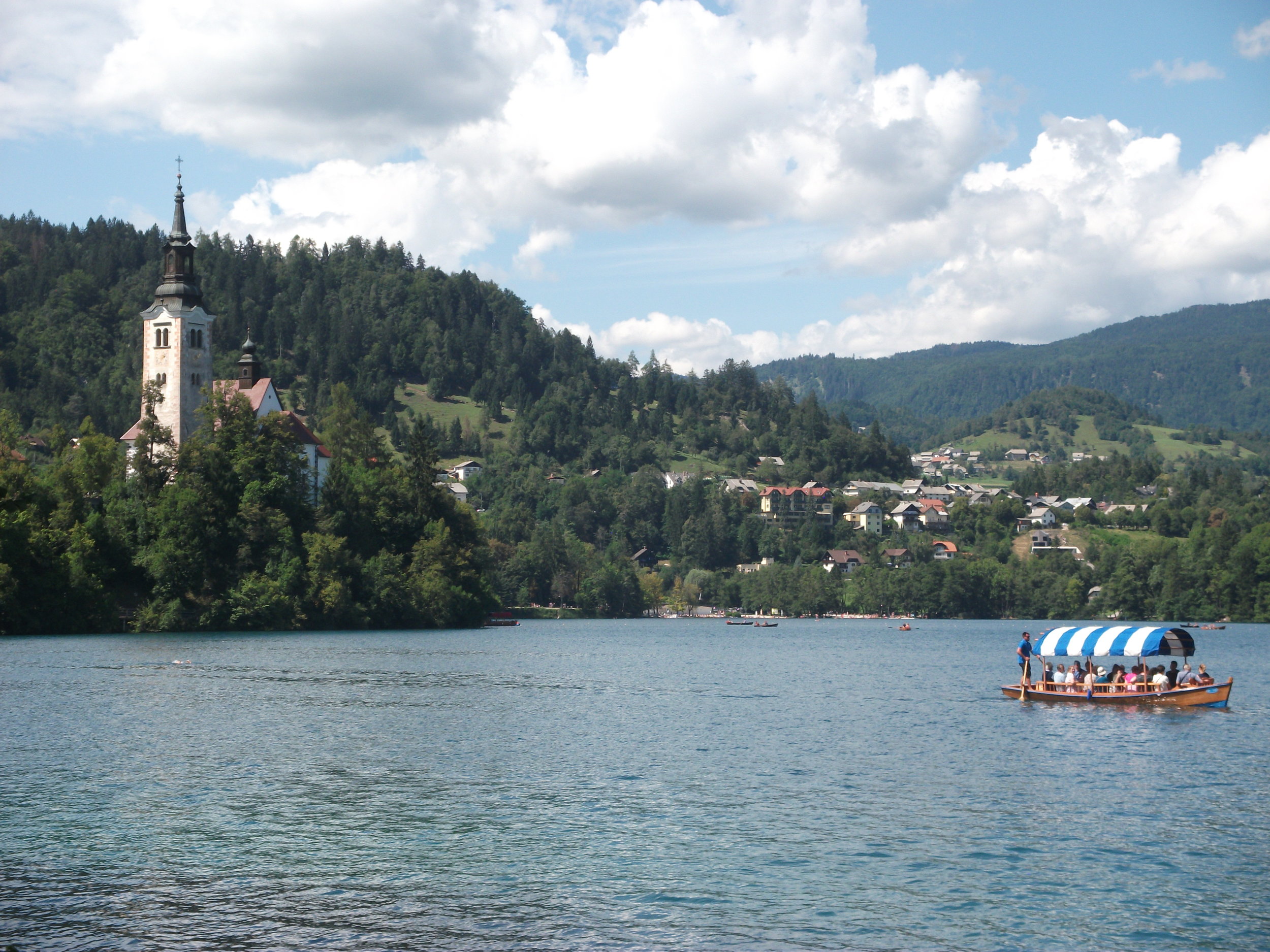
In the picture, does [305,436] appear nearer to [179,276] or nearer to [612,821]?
[179,276]

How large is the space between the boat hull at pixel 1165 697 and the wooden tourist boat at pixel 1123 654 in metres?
0.02

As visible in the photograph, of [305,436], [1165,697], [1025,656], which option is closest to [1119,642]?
[1165,697]

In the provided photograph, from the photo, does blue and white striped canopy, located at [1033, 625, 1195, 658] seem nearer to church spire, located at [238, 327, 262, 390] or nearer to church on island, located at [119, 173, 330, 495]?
church on island, located at [119, 173, 330, 495]

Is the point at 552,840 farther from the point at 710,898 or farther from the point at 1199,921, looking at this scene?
the point at 1199,921

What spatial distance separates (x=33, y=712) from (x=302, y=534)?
74.0 metres

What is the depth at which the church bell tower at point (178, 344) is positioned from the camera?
147m

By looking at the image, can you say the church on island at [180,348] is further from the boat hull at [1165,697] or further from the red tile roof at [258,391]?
the boat hull at [1165,697]

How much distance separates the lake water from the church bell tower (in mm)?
88371

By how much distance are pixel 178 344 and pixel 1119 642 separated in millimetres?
120225

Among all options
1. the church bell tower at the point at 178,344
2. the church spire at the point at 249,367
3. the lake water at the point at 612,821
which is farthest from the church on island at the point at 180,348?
the lake water at the point at 612,821

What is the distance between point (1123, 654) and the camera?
191ft

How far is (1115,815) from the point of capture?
3297 centimetres

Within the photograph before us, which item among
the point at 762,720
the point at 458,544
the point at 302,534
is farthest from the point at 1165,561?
the point at 762,720

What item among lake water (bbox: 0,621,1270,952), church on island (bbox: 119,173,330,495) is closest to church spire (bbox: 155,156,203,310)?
church on island (bbox: 119,173,330,495)
